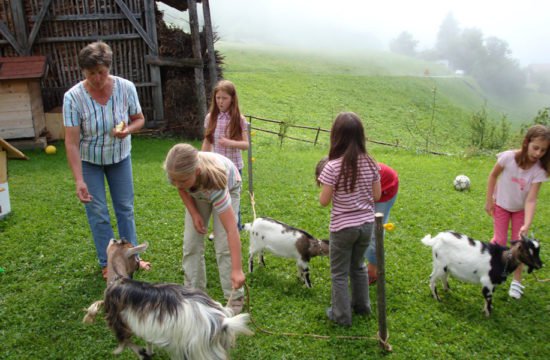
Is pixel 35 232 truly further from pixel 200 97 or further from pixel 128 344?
pixel 200 97

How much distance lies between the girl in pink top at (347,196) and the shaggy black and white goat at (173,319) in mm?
1253

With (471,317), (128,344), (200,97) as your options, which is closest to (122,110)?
(128,344)

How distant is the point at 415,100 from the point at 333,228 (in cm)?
3114

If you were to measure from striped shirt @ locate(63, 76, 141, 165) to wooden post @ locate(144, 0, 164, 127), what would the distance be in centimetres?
806

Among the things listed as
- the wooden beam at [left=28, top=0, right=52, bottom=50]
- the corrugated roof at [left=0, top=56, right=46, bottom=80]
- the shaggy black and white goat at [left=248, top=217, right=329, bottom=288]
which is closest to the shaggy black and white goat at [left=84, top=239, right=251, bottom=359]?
the shaggy black and white goat at [left=248, top=217, right=329, bottom=288]

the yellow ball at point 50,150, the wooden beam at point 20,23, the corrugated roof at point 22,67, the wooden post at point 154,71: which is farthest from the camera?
the wooden post at point 154,71

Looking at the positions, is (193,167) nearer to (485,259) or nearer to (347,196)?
(347,196)

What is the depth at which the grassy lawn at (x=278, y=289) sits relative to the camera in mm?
3662

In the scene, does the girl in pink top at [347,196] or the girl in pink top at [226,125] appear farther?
the girl in pink top at [226,125]

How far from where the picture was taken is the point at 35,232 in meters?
5.78

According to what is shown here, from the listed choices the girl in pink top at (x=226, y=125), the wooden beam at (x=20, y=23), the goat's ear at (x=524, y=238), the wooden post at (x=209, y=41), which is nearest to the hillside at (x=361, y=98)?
the wooden post at (x=209, y=41)

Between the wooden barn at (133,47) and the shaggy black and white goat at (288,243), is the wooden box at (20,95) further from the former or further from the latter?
the shaggy black and white goat at (288,243)

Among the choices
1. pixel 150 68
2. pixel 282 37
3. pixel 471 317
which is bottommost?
pixel 471 317

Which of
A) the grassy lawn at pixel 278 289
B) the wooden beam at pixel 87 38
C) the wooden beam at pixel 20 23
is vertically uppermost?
the wooden beam at pixel 20 23
